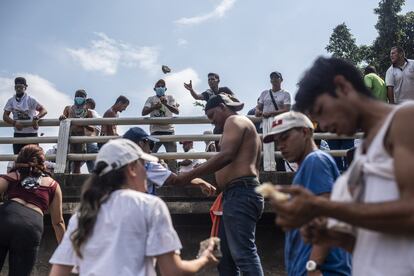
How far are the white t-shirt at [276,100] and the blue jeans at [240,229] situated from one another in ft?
12.7

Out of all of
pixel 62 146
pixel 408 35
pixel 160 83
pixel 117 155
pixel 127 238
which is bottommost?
pixel 127 238

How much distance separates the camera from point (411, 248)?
6.27ft

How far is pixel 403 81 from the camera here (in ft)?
27.3

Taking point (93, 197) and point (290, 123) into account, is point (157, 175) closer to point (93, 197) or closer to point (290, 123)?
point (290, 123)

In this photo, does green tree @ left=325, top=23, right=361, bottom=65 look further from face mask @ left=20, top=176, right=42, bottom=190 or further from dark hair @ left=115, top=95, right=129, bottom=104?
face mask @ left=20, top=176, right=42, bottom=190

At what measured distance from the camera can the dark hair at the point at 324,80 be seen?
2.16 m

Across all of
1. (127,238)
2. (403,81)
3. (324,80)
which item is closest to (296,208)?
(324,80)

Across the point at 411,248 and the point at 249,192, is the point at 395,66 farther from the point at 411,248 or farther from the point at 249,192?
the point at 411,248

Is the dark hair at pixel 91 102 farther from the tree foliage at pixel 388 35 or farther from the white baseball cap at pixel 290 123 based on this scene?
the tree foliage at pixel 388 35

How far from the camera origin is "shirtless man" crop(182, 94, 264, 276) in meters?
4.73

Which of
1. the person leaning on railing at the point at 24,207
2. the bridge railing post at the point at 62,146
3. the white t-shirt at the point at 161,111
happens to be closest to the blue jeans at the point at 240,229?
the person leaning on railing at the point at 24,207

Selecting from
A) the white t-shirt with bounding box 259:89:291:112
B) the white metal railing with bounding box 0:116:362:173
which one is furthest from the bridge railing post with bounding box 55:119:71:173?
the white t-shirt with bounding box 259:89:291:112

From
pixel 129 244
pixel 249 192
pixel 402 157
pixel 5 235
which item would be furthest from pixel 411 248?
pixel 5 235

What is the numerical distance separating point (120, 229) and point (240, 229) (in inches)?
90.4
